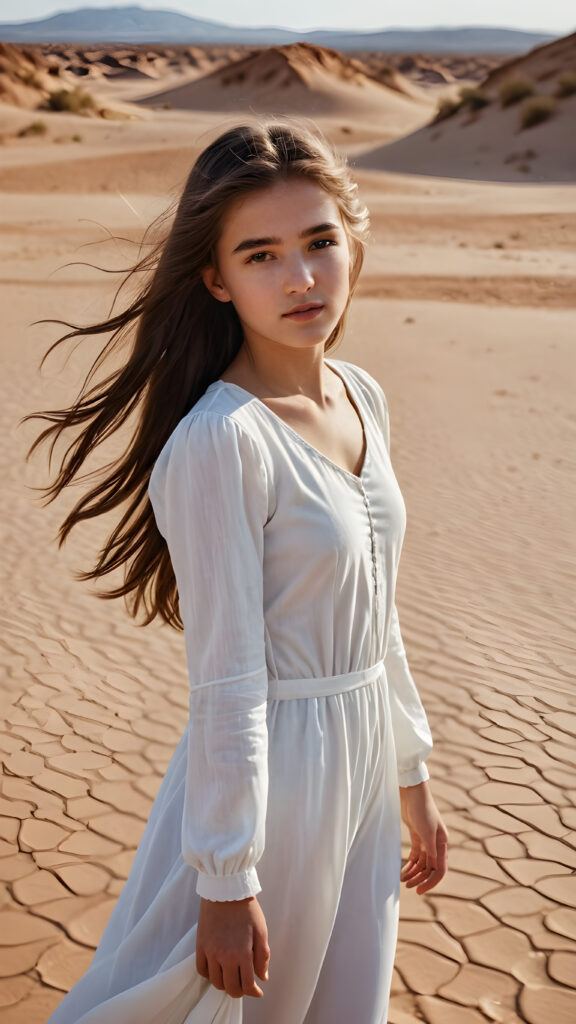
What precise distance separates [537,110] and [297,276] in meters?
30.1

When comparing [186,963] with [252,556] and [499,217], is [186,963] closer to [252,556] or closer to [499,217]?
[252,556]

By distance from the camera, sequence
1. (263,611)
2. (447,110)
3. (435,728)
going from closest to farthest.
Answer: (263,611) → (435,728) → (447,110)

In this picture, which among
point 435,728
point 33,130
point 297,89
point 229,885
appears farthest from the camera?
point 297,89

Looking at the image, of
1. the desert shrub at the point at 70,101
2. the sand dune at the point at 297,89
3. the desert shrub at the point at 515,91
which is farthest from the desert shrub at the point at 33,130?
the desert shrub at the point at 515,91

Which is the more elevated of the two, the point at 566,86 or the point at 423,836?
the point at 566,86

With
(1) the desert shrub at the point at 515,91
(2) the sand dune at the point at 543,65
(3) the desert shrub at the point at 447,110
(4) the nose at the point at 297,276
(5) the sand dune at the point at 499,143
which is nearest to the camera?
(4) the nose at the point at 297,276

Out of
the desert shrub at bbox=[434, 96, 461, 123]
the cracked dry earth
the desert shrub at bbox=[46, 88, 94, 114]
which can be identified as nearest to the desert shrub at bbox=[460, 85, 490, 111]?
the desert shrub at bbox=[434, 96, 461, 123]

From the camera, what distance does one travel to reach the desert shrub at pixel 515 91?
1218 inches

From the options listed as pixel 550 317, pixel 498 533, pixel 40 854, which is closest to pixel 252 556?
pixel 40 854

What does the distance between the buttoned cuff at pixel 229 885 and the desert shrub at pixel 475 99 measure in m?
33.8

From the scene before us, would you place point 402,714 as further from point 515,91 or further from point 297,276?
point 515,91

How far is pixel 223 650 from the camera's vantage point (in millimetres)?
1494

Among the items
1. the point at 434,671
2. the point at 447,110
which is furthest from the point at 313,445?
the point at 447,110

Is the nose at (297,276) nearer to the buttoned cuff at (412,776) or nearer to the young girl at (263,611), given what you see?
the young girl at (263,611)
